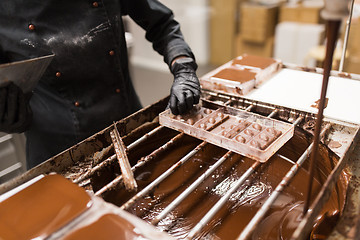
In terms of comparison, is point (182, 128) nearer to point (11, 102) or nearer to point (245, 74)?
point (245, 74)

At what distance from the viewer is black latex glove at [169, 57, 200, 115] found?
4.64 feet

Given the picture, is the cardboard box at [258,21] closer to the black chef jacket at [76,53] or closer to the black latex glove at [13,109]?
the black chef jacket at [76,53]

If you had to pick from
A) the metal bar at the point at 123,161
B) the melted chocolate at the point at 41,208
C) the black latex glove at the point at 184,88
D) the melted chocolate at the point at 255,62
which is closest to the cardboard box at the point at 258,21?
the melted chocolate at the point at 255,62

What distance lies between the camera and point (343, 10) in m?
0.63

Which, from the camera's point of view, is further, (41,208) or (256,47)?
(256,47)

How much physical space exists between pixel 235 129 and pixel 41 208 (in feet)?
2.48

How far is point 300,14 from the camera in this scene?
4.21 m

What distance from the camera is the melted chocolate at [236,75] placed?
64.4 inches

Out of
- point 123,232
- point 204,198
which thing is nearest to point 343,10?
point 123,232

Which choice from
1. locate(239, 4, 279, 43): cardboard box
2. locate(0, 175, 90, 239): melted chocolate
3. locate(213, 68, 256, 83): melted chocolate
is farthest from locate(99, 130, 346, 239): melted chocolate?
locate(239, 4, 279, 43): cardboard box

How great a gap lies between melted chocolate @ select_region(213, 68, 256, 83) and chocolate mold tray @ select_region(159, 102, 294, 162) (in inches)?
10.9

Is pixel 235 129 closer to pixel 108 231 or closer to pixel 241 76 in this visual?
pixel 241 76

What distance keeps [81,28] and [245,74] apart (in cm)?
88

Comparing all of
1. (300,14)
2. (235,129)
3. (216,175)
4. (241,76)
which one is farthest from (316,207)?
(300,14)
